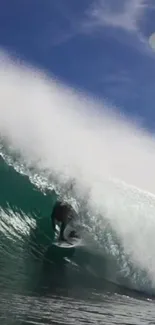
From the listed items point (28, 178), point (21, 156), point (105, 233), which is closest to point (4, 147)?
point (21, 156)

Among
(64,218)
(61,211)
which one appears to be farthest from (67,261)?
(61,211)

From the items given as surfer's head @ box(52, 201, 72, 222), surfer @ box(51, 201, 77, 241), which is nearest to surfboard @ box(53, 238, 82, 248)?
surfer @ box(51, 201, 77, 241)

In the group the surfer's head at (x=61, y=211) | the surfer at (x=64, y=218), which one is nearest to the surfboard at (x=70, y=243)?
the surfer at (x=64, y=218)

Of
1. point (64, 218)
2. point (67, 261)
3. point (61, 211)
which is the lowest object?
point (67, 261)

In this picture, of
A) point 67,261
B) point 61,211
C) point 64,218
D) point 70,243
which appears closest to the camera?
point 67,261

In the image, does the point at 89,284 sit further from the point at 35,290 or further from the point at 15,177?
the point at 15,177

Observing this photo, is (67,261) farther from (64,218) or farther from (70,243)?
(64,218)

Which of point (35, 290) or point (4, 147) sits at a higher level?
point (4, 147)

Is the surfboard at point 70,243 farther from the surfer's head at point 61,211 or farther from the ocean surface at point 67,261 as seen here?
the surfer's head at point 61,211
